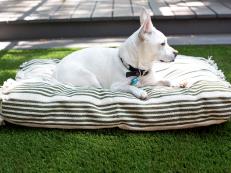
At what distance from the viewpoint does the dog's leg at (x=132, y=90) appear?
3.15 m

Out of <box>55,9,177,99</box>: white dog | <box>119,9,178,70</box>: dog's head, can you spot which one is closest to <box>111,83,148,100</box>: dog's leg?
<box>55,9,177,99</box>: white dog

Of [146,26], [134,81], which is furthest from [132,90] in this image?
[146,26]

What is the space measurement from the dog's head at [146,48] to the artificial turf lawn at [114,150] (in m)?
0.64

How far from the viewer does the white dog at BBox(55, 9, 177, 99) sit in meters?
3.30

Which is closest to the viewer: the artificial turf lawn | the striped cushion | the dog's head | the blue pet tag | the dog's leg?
the artificial turf lawn

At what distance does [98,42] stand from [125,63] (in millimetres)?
2577

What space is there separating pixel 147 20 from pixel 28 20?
3325 mm

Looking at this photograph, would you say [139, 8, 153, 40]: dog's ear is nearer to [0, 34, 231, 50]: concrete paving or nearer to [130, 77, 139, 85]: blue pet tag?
[130, 77, 139, 85]: blue pet tag

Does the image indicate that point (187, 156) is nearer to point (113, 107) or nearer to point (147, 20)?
point (113, 107)

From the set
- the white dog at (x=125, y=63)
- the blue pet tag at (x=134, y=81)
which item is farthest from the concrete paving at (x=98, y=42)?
the blue pet tag at (x=134, y=81)

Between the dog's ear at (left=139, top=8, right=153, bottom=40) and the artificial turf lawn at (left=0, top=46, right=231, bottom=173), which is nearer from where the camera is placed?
the artificial turf lawn at (left=0, top=46, right=231, bottom=173)

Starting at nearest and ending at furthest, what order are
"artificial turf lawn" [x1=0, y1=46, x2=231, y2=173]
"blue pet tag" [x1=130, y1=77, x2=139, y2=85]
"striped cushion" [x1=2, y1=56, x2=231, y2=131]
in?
"artificial turf lawn" [x1=0, y1=46, x2=231, y2=173], "striped cushion" [x1=2, y1=56, x2=231, y2=131], "blue pet tag" [x1=130, y1=77, x2=139, y2=85]

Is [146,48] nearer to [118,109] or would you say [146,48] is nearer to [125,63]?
[125,63]

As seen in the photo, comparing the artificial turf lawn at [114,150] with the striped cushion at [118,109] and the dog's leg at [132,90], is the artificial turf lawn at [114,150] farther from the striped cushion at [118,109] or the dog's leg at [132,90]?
the dog's leg at [132,90]
